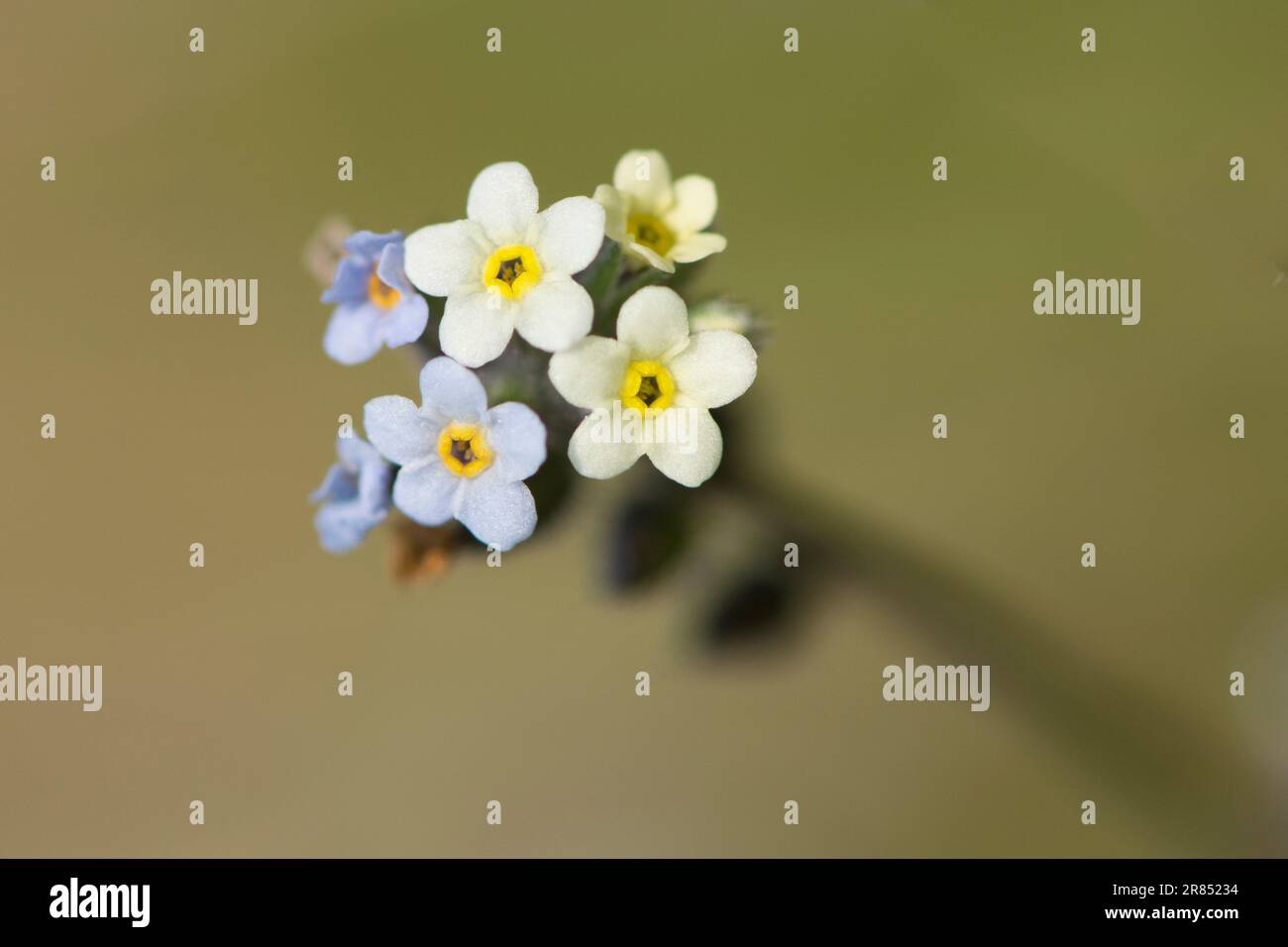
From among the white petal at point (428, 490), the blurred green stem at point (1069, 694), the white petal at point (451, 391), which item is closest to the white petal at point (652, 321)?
the white petal at point (451, 391)

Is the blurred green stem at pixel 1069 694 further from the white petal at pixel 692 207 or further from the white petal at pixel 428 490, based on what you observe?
the white petal at pixel 428 490

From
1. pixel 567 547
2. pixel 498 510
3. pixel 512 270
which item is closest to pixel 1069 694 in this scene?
pixel 567 547

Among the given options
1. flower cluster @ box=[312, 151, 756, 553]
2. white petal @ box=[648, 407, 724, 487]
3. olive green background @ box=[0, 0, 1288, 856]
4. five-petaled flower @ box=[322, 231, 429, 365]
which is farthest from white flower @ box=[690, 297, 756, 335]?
olive green background @ box=[0, 0, 1288, 856]

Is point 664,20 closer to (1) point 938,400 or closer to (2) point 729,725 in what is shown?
(1) point 938,400

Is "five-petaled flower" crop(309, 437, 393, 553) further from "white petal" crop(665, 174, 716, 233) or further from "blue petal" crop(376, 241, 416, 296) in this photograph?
"white petal" crop(665, 174, 716, 233)

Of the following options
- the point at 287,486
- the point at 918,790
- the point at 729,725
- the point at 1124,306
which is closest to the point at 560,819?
the point at 729,725
